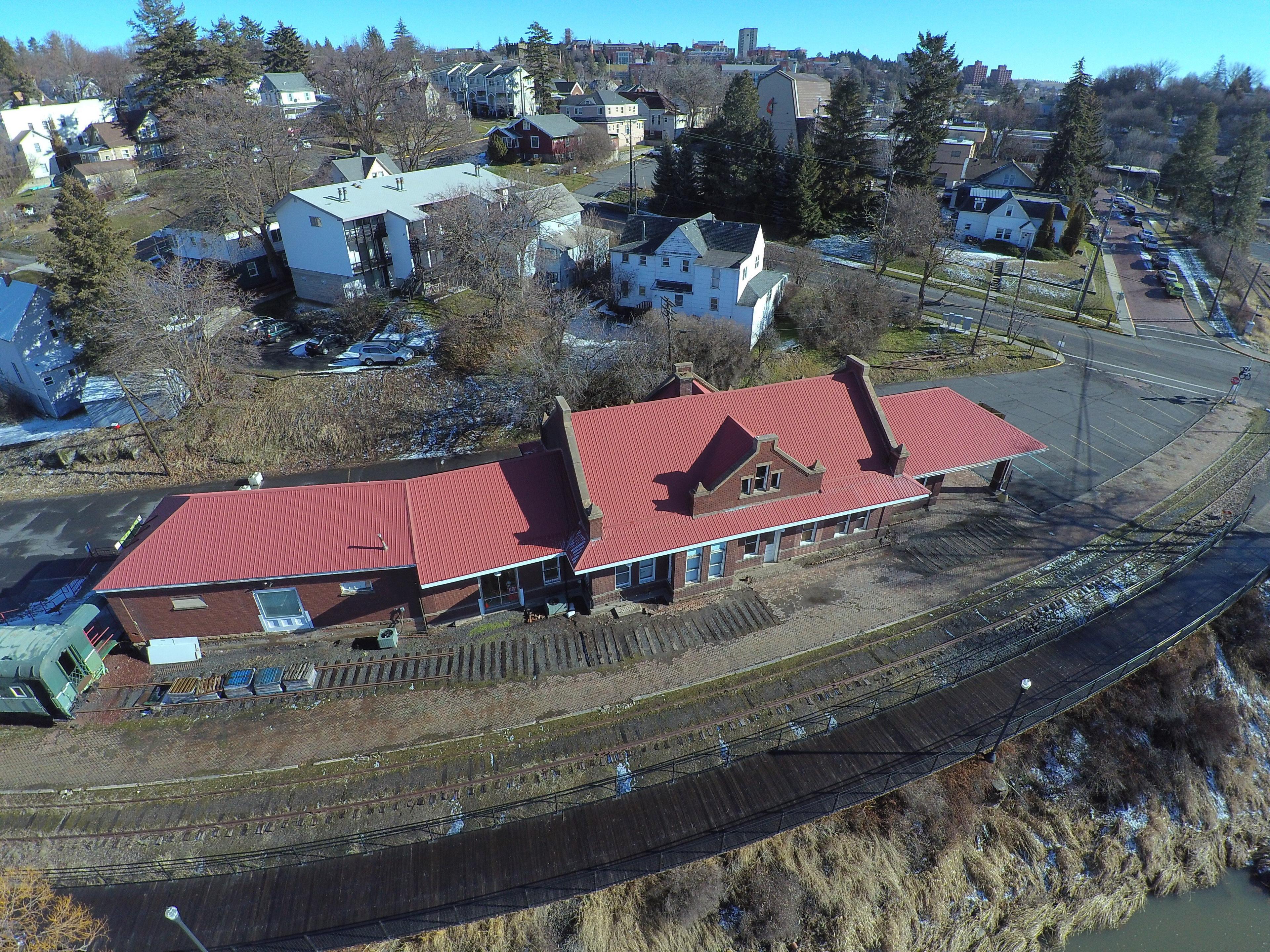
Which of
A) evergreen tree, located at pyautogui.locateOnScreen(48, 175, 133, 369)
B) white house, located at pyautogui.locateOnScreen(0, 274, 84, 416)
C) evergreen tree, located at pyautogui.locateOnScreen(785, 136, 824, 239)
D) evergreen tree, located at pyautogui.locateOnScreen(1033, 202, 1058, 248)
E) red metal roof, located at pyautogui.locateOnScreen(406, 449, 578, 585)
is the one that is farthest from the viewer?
evergreen tree, located at pyautogui.locateOnScreen(1033, 202, 1058, 248)

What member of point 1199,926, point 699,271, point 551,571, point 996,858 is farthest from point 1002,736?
point 699,271

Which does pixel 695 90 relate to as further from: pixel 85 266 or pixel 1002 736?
pixel 1002 736

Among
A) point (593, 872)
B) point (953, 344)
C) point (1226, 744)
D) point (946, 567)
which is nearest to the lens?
point (593, 872)

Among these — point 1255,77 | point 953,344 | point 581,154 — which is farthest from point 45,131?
point 1255,77

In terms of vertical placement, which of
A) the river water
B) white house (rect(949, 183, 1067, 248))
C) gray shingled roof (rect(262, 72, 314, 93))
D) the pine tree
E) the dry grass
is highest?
gray shingled roof (rect(262, 72, 314, 93))

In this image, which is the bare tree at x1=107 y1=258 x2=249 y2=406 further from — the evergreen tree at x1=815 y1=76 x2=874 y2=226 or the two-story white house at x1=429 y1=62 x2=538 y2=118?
the two-story white house at x1=429 y1=62 x2=538 y2=118

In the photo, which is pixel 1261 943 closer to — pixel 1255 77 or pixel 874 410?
pixel 874 410

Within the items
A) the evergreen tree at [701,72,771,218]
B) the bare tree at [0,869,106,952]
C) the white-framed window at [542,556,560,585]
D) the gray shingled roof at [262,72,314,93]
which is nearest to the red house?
the evergreen tree at [701,72,771,218]
